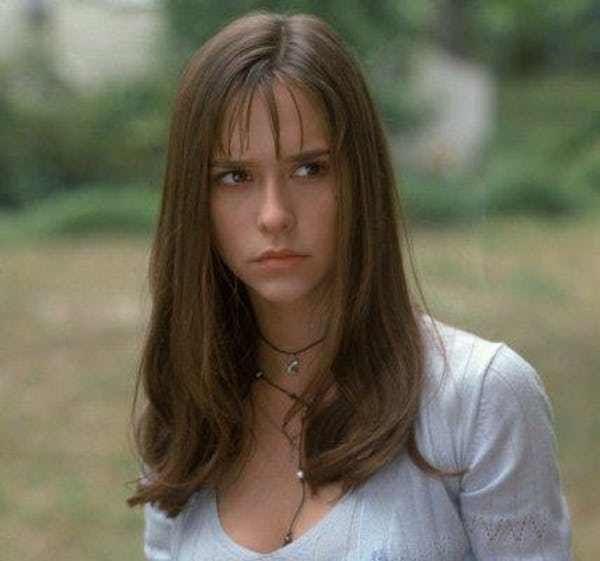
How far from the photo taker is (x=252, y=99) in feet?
5.10

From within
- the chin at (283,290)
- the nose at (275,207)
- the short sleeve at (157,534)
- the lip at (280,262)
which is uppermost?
A: the nose at (275,207)

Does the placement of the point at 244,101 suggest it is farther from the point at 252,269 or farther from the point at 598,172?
the point at 598,172

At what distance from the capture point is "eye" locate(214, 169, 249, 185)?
1.60 meters

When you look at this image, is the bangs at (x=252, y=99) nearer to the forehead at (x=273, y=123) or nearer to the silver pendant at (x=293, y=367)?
the forehead at (x=273, y=123)

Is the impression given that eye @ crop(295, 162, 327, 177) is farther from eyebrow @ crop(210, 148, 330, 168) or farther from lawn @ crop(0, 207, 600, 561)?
lawn @ crop(0, 207, 600, 561)

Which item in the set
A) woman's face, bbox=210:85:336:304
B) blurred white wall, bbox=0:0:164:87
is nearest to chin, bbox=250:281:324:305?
woman's face, bbox=210:85:336:304

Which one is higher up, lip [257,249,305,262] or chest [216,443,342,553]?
lip [257,249,305,262]

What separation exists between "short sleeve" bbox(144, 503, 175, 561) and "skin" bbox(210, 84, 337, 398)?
309mm

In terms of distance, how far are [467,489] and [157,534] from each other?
0.41 metres

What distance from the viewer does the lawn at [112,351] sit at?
520 cm

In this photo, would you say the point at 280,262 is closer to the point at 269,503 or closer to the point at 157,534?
the point at 269,503

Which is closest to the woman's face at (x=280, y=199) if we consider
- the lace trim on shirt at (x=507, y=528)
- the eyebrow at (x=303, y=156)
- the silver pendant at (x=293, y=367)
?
the eyebrow at (x=303, y=156)

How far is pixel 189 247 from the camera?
1.64 metres

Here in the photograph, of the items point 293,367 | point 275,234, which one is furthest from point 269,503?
point 275,234
